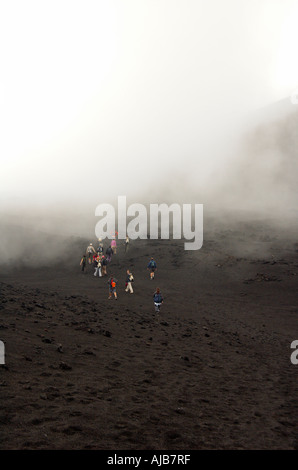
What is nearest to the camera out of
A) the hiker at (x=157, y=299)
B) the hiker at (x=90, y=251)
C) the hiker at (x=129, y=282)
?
the hiker at (x=157, y=299)

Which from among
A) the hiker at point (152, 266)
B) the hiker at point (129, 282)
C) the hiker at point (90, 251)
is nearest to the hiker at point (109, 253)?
the hiker at point (90, 251)

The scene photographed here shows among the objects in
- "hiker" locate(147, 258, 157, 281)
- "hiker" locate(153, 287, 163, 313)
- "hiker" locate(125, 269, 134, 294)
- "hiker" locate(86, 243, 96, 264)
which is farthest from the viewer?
"hiker" locate(86, 243, 96, 264)

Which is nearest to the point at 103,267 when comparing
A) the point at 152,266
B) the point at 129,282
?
the point at 152,266

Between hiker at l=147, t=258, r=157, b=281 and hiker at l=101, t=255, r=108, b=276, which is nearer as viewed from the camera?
hiker at l=147, t=258, r=157, b=281

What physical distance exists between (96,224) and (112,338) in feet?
101

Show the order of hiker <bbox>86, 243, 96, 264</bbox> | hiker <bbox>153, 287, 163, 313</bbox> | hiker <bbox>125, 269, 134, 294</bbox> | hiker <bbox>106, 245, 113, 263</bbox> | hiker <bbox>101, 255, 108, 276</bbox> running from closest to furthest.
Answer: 1. hiker <bbox>153, 287, 163, 313</bbox>
2. hiker <bbox>125, 269, 134, 294</bbox>
3. hiker <bbox>101, 255, 108, 276</bbox>
4. hiker <bbox>106, 245, 113, 263</bbox>
5. hiker <bbox>86, 243, 96, 264</bbox>

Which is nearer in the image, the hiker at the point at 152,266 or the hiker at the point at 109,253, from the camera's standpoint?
the hiker at the point at 152,266

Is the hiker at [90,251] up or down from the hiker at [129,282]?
up

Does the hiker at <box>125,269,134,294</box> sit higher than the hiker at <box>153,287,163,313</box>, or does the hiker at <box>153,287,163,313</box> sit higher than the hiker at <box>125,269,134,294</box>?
the hiker at <box>125,269,134,294</box>

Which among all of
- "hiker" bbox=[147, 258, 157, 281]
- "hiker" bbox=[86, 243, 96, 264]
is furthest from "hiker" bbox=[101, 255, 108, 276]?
"hiker" bbox=[147, 258, 157, 281]

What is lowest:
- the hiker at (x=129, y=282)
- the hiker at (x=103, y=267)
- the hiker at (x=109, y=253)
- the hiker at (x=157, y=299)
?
the hiker at (x=157, y=299)

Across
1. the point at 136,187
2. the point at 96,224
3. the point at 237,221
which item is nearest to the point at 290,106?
the point at 136,187

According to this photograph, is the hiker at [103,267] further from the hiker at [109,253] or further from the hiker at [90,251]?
the hiker at [90,251]

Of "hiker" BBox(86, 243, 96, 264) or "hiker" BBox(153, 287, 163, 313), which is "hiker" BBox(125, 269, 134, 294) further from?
"hiker" BBox(86, 243, 96, 264)
